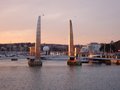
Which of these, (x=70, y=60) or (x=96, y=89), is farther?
(x=70, y=60)

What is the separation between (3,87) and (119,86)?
1133cm

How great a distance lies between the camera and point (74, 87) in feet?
145

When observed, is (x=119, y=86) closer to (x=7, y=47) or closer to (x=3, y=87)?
(x=3, y=87)

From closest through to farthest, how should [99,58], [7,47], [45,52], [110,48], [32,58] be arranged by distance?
[32,58], [99,58], [110,48], [45,52], [7,47]

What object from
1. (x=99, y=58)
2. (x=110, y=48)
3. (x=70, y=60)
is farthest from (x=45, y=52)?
(x=70, y=60)

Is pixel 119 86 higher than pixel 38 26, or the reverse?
pixel 38 26

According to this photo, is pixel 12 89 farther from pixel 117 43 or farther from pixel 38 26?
pixel 117 43

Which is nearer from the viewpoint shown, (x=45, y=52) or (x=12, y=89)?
(x=12, y=89)

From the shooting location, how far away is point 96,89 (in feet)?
137

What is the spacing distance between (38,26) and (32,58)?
7.25 m

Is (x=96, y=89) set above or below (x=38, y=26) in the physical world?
below

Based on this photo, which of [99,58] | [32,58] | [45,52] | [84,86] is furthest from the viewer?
[45,52]

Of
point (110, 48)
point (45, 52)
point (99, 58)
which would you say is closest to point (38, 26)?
point (99, 58)

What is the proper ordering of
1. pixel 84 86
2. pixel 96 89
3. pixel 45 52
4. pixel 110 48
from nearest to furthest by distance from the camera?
pixel 96 89 < pixel 84 86 < pixel 110 48 < pixel 45 52
